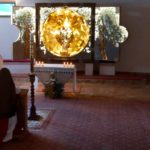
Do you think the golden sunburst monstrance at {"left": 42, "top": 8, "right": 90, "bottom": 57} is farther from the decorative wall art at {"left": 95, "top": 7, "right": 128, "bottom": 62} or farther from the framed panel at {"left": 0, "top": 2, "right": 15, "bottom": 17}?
the framed panel at {"left": 0, "top": 2, "right": 15, "bottom": 17}

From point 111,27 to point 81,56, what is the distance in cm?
118

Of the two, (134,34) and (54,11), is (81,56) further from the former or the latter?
(134,34)

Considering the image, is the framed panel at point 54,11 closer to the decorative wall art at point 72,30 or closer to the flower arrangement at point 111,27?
the decorative wall art at point 72,30

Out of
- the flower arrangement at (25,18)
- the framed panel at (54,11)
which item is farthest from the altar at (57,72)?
the flower arrangement at (25,18)

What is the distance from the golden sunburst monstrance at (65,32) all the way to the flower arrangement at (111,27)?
496mm

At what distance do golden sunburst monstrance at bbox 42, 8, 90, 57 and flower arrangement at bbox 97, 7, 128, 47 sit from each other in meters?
0.50

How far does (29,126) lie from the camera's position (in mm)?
5707

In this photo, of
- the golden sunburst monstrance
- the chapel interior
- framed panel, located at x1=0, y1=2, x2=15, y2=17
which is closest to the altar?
the chapel interior

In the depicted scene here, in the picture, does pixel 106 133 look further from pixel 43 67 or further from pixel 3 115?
pixel 43 67

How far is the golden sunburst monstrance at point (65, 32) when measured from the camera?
33.1 ft

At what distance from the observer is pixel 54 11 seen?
1032 cm

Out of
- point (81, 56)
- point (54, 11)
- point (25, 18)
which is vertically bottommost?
point (81, 56)

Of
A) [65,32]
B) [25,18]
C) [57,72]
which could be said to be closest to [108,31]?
[65,32]

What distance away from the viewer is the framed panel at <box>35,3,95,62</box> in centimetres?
1032
